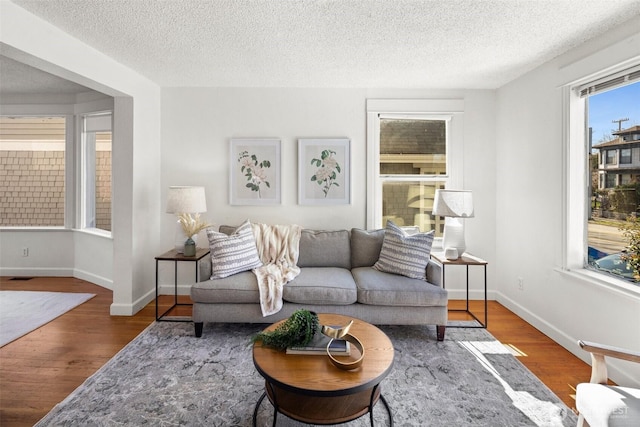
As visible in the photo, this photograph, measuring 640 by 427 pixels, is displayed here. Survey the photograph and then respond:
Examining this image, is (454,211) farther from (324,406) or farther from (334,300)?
(324,406)

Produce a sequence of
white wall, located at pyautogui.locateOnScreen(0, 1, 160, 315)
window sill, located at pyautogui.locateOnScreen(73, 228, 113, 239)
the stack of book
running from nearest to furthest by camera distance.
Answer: the stack of book → white wall, located at pyautogui.locateOnScreen(0, 1, 160, 315) → window sill, located at pyautogui.locateOnScreen(73, 228, 113, 239)

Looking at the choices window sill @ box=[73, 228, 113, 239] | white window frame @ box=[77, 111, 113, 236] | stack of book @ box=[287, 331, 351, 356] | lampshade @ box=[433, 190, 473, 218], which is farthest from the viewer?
white window frame @ box=[77, 111, 113, 236]

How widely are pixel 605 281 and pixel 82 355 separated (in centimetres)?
410

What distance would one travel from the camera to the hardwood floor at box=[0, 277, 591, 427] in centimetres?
197

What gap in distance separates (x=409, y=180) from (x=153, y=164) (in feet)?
9.95

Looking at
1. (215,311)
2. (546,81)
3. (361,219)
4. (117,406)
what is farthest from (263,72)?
(117,406)

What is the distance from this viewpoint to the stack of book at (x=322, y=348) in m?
1.69

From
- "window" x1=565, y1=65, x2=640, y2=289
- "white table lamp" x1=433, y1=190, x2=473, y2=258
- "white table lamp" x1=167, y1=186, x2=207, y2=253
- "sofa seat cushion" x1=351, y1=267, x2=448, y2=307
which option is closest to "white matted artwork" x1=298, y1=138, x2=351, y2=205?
"white table lamp" x1=433, y1=190, x2=473, y2=258

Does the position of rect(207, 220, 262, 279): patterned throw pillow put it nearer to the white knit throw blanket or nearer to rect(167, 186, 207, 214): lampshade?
the white knit throw blanket

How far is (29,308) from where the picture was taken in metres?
3.30

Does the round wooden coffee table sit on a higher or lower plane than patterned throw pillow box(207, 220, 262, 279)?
lower

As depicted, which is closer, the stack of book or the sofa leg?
the stack of book

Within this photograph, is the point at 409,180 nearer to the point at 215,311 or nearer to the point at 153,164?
the point at 215,311

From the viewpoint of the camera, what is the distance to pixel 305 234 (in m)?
3.35
